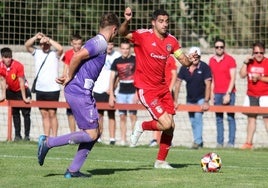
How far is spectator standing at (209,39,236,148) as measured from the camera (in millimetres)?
19438

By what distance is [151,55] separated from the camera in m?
13.3

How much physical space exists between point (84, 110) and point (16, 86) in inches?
345

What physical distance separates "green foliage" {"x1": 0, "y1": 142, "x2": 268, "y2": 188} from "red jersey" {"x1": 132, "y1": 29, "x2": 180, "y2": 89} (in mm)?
1267

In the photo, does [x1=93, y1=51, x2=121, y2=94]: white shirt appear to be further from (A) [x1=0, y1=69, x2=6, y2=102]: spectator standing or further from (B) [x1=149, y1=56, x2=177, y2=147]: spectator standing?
(A) [x1=0, y1=69, x2=6, y2=102]: spectator standing

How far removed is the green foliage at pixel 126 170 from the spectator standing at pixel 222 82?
7.60 ft

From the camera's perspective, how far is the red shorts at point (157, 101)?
13.1m

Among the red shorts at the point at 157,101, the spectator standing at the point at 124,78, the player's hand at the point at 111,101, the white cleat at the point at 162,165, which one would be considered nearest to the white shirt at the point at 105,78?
the spectator standing at the point at 124,78

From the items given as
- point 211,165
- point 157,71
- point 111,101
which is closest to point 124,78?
point 111,101

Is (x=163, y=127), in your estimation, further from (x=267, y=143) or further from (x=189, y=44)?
(x=189, y=44)

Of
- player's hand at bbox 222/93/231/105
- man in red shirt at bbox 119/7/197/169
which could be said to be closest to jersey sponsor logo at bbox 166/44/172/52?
man in red shirt at bbox 119/7/197/169

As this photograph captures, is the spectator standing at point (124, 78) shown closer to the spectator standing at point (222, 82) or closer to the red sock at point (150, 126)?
the spectator standing at point (222, 82)

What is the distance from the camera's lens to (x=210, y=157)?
12305mm

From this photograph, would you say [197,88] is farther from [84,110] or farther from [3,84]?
[84,110]

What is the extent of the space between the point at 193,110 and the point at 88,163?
6082 mm
